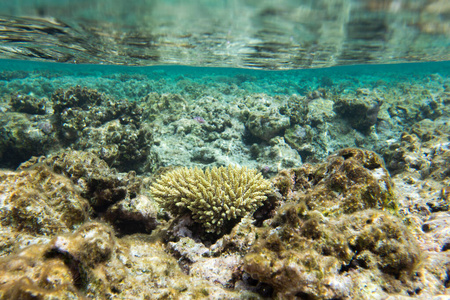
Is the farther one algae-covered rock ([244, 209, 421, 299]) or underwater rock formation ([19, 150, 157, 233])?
underwater rock formation ([19, 150, 157, 233])

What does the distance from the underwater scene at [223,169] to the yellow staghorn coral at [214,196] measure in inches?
1.3

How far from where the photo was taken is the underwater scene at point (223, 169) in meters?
2.07

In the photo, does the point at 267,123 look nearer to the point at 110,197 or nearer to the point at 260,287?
the point at 110,197

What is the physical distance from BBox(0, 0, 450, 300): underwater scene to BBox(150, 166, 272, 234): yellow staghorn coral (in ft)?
0.11

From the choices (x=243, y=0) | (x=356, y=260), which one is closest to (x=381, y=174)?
(x=356, y=260)

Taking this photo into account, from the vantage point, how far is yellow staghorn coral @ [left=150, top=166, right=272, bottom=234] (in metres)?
3.41

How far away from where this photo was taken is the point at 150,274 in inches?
90.6

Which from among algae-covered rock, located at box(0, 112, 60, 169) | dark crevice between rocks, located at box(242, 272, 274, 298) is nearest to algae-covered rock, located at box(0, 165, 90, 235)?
dark crevice between rocks, located at box(242, 272, 274, 298)

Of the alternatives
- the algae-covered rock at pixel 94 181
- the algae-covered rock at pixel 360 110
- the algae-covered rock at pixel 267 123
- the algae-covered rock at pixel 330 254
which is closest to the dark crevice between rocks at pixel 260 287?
the algae-covered rock at pixel 330 254

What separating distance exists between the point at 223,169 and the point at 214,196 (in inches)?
23.8

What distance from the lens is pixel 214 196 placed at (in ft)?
11.5

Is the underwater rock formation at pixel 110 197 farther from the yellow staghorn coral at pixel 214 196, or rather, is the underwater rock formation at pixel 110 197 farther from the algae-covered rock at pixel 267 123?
the algae-covered rock at pixel 267 123

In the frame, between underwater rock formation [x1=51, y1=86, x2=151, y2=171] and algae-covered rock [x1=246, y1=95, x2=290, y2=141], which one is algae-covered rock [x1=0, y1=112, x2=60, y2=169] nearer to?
underwater rock formation [x1=51, y1=86, x2=151, y2=171]

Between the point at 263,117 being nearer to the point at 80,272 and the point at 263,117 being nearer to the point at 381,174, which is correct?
the point at 381,174
